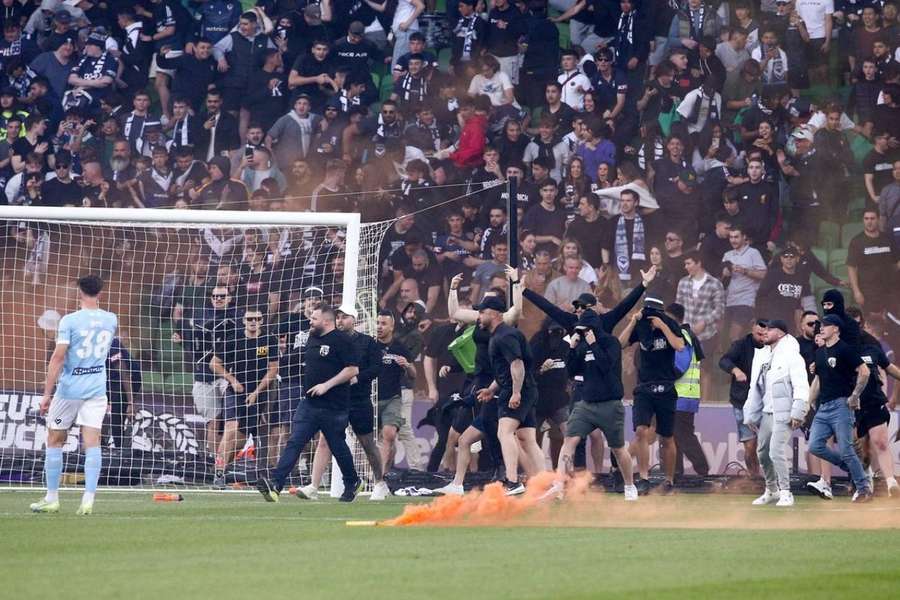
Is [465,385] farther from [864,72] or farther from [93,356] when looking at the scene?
[864,72]

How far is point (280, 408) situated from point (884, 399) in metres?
7.20

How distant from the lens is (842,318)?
15.8m

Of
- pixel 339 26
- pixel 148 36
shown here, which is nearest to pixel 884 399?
pixel 339 26

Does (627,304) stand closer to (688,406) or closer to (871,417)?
(688,406)

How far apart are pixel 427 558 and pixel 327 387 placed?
20.3 ft

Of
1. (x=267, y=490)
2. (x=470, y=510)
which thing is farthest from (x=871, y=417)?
(x=267, y=490)

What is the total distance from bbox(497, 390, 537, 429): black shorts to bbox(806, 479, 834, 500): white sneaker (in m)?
3.15

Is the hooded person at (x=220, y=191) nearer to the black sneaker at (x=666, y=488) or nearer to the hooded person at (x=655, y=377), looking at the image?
the hooded person at (x=655, y=377)

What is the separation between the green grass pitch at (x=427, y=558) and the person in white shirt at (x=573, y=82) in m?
9.49

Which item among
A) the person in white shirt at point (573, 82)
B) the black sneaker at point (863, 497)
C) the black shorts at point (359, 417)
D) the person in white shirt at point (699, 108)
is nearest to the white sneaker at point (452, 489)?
the black shorts at point (359, 417)

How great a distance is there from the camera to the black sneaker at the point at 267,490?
1490cm

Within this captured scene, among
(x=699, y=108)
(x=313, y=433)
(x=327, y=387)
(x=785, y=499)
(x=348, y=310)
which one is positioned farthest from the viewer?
(x=699, y=108)

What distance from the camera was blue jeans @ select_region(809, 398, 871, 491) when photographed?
15.6 m

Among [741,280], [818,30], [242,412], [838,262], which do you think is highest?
[818,30]
